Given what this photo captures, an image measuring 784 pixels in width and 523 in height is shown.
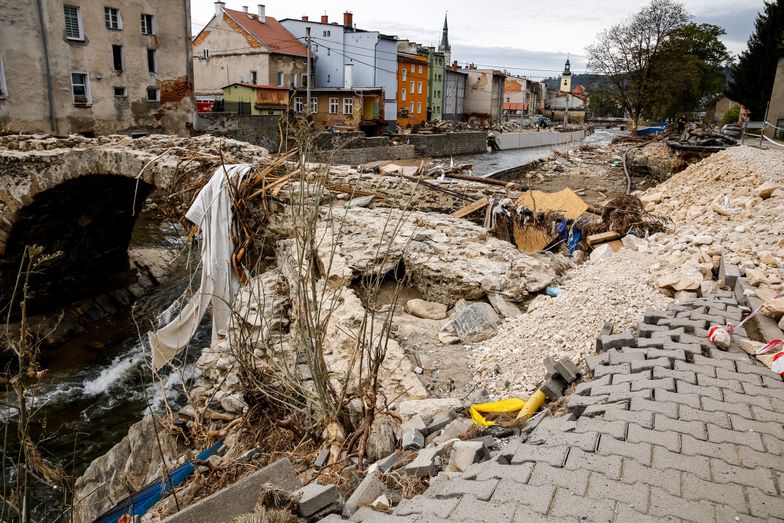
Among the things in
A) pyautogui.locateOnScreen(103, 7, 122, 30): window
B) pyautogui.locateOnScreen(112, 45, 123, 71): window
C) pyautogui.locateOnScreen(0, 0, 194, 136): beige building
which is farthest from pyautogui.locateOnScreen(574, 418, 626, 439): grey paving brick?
pyautogui.locateOnScreen(103, 7, 122, 30): window

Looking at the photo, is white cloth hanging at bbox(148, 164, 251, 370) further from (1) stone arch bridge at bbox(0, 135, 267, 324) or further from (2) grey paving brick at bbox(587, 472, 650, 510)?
(2) grey paving brick at bbox(587, 472, 650, 510)

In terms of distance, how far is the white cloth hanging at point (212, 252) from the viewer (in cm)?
562

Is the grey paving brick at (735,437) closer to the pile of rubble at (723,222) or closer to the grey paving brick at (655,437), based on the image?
the grey paving brick at (655,437)

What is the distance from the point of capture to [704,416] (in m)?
2.55

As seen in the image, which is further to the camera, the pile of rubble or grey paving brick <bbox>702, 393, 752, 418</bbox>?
the pile of rubble

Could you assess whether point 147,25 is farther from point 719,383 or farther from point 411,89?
point 411,89

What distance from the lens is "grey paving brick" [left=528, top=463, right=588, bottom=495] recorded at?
214 centimetres

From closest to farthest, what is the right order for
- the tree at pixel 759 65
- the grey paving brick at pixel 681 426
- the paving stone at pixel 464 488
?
the paving stone at pixel 464 488, the grey paving brick at pixel 681 426, the tree at pixel 759 65

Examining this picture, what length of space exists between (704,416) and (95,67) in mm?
18934

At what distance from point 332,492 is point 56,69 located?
17.4 meters

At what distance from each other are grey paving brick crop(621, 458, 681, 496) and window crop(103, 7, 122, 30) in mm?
19682

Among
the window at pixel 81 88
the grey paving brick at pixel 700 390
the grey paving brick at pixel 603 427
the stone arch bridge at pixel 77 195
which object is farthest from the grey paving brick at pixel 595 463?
the window at pixel 81 88

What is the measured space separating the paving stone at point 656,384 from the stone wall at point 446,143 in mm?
25643

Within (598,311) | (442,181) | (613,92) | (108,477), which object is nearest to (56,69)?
(442,181)
